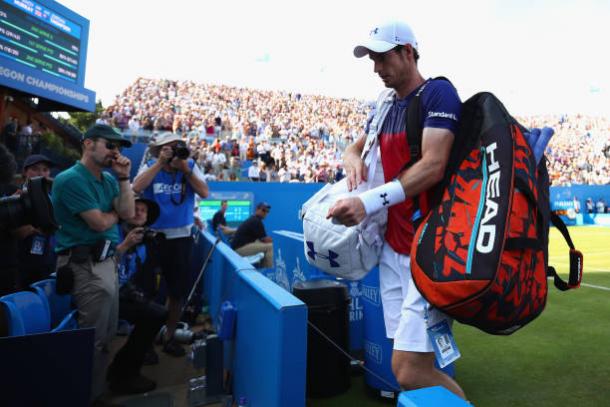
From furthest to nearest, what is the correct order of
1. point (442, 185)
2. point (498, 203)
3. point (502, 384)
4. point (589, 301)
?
point (589, 301) < point (502, 384) < point (442, 185) < point (498, 203)

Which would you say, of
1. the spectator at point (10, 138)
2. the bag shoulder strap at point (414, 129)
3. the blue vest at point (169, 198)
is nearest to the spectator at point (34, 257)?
the blue vest at point (169, 198)

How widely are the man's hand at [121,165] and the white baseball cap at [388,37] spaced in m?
2.11

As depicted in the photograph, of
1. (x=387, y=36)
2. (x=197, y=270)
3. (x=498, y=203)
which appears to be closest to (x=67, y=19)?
(x=197, y=270)

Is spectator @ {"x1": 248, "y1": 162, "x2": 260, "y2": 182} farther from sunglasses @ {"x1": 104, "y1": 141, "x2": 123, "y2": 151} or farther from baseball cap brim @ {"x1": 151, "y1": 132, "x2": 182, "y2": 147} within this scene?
sunglasses @ {"x1": 104, "y1": 141, "x2": 123, "y2": 151}

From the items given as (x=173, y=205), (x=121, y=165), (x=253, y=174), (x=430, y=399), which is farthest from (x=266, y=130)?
(x=430, y=399)

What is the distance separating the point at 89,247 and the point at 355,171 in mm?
1951

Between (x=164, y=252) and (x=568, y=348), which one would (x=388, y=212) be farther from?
(x=568, y=348)

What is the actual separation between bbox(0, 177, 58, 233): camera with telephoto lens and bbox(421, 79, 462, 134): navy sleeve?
1.86 m

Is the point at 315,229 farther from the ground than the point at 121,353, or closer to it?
farther from the ground

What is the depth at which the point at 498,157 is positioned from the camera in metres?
1.40

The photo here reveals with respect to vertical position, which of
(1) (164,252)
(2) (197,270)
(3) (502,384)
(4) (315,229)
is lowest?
(3) (502,384)

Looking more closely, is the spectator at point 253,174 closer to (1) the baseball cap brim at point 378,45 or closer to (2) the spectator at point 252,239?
(2) the spectator at point 252,239

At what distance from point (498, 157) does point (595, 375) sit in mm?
3013

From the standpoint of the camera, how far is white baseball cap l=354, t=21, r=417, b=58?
175cm
